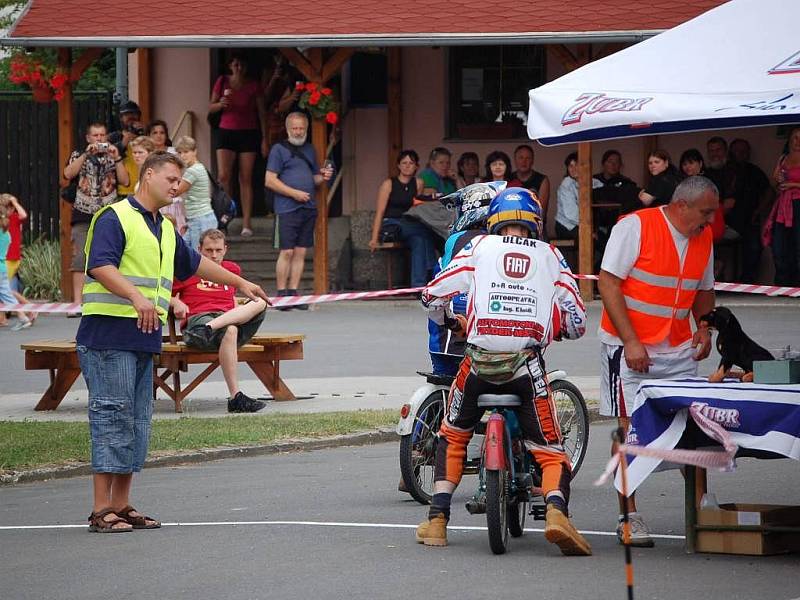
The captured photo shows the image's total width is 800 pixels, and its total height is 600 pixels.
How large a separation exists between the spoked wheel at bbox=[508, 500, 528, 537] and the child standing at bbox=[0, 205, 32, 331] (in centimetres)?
1178

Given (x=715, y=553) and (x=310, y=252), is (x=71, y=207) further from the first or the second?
(x=715, y=553)

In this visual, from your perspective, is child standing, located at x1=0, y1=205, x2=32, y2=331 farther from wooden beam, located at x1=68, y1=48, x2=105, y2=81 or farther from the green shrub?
the green shrub

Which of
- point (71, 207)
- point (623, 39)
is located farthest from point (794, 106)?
point (71, 207)

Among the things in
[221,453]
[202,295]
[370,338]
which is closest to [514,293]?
[221,453]

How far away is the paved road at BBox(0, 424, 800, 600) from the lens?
7.64m

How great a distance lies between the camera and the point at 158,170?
30.5ft

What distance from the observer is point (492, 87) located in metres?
24.1

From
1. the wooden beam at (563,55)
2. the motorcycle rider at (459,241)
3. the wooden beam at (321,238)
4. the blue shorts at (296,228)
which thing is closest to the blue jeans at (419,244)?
the wooden beam at (321,238)

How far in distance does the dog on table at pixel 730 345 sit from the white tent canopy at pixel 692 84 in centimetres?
97

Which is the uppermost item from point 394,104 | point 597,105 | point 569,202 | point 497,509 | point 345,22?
point 345,22

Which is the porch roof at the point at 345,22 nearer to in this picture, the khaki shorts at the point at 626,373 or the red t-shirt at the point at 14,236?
the red t-shirt at the point at 14,236

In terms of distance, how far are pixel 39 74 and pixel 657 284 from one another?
48.7 feet

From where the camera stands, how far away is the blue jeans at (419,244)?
71.5 feet

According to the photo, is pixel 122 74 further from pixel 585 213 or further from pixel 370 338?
pixel 370 338
